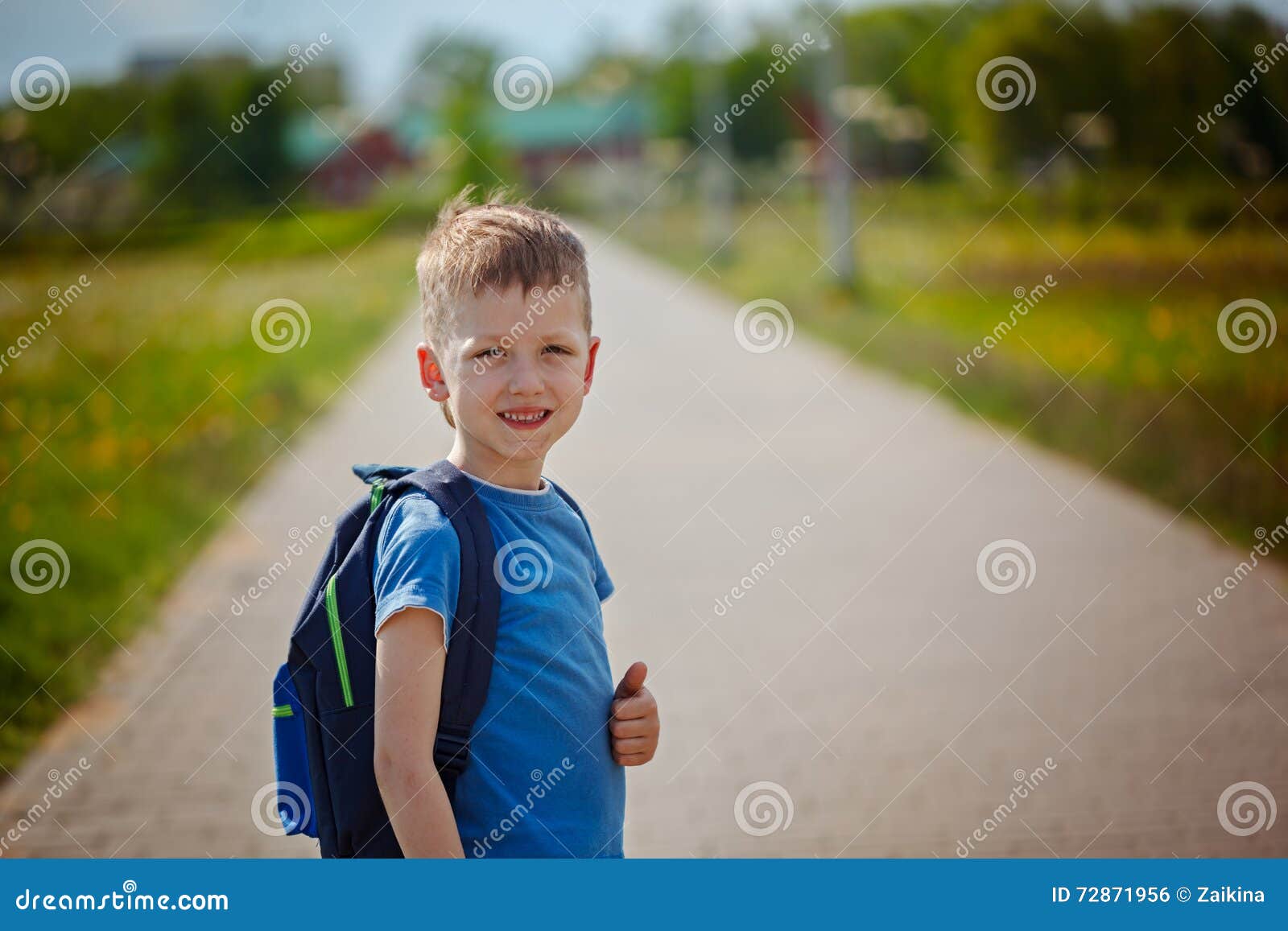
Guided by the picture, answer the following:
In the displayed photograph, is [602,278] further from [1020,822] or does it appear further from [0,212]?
[1020,822]

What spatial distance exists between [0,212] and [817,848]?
87.2 feet

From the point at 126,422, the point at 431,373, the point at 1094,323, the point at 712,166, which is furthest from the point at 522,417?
the point at 712,166

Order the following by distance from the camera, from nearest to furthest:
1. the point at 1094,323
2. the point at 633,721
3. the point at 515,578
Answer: the point at 515,578, the point at 633,721, the point at 1094,323

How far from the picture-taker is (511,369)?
1949 mm

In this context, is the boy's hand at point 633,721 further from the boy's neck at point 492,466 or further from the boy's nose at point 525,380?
the boy's nose at point 525,380

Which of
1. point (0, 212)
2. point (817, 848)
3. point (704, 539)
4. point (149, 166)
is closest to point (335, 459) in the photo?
point (704, 539)

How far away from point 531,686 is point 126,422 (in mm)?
11358

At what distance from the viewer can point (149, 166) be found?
37438 mm

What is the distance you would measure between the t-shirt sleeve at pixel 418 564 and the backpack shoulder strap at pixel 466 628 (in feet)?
0.05

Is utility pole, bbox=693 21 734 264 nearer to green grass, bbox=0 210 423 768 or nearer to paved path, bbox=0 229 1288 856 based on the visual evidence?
green grass, bbox=0 210 423 768

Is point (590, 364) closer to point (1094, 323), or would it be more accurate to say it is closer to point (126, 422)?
point (126, 422)

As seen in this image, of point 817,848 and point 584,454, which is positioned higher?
point 584,454

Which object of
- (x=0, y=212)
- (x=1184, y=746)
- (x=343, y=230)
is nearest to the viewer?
(x=1184, y=746)

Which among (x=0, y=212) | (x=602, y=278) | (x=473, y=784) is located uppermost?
(x=602, y=278)
